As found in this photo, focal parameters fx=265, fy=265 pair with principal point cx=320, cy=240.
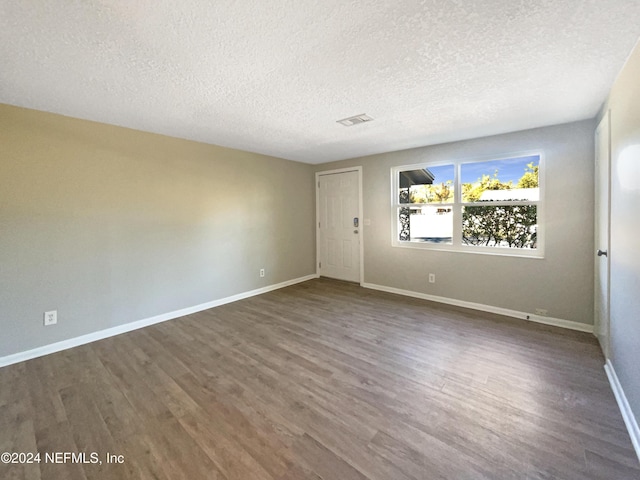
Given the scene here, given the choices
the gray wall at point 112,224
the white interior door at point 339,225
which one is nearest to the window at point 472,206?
the white interior door at point 339,225

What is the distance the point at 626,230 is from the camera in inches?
68.5

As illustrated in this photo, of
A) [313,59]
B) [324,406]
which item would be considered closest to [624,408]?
[324,406]

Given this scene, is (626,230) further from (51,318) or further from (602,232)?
(51,318)

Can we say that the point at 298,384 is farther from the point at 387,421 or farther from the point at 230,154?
the point at 230,154

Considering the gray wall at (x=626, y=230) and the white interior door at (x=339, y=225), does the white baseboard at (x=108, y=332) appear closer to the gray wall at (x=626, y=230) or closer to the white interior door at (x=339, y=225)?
the white interior door at (x=339, y=225)

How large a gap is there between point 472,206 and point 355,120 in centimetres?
208

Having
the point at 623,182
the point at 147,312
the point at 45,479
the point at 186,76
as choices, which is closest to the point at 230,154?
the point at 186,76

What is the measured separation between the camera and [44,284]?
257cm

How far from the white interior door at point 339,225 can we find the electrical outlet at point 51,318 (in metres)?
3.95

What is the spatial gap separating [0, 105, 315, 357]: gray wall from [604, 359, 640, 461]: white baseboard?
4.11 meters

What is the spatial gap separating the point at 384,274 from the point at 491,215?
5.92ft

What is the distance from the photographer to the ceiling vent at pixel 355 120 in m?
2.78

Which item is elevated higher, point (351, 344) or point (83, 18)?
point (83, 18)

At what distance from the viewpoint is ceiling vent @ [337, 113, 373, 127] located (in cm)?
278
